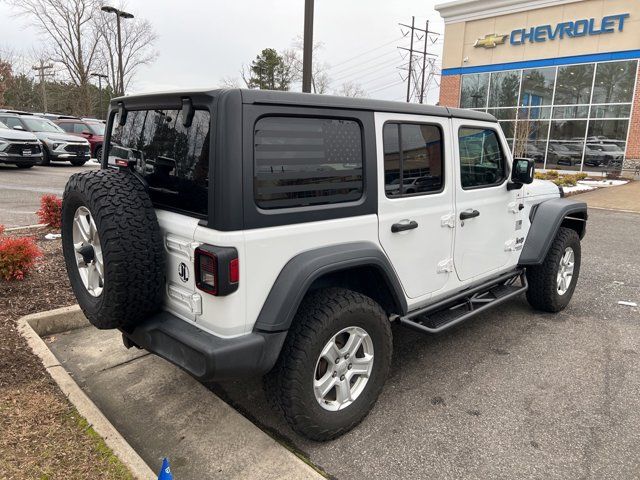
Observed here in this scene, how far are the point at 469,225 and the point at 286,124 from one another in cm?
176

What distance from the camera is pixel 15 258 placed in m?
4.27

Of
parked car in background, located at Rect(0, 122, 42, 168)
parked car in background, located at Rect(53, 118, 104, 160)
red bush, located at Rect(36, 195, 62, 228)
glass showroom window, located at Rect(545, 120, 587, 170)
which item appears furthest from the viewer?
glass showroom window, located at Rect(545, 120, 587, 170)

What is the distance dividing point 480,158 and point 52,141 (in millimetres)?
16641

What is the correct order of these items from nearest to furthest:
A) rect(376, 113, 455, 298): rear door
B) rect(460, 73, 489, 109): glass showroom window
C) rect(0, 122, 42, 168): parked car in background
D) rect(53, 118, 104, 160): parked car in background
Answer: rect(376, 113, 455, 298): rear door
rect(0, 122, 42, 168): parked car in background
rect(53, 118, 104, 160): parked car in background
rect(460, 73, 489, 109): glass showroom window

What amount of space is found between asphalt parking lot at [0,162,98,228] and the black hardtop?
5840mm

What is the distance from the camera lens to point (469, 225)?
3551mm

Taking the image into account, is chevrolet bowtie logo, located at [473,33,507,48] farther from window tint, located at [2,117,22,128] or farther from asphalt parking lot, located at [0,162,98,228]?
window tint, located at [2,117,22,128]

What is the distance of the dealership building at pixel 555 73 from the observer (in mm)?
19484

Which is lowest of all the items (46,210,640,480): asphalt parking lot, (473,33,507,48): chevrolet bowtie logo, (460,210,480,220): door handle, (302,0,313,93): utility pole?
(46,210,640,480): asphalt parking lot

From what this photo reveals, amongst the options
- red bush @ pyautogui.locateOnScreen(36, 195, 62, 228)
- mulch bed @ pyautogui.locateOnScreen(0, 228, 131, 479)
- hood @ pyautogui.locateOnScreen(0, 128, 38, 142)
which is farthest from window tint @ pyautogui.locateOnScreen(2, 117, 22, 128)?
mulch bed @ pyautogui.locateOnScreen(0, 228, 131, 479)

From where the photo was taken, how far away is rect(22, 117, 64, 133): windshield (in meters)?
16.4

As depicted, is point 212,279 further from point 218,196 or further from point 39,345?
point 39,345

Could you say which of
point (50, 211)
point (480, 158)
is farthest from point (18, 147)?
point (480, 158)

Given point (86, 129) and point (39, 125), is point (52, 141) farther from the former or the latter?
point (86, 129)
